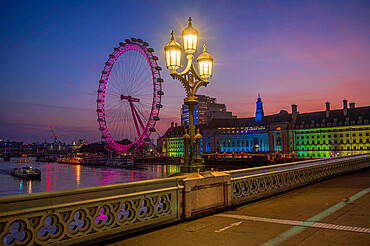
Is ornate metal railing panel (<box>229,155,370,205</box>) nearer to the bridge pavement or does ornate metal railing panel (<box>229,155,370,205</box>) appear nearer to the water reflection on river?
the bridge pavement

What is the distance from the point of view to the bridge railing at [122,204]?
6.01 meters

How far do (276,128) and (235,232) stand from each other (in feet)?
486

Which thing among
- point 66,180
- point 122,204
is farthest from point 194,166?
point 66,180

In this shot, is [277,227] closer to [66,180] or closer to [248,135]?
[66,180]

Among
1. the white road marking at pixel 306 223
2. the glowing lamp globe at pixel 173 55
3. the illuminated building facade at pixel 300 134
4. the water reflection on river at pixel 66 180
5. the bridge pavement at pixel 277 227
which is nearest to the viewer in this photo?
the bridge pavement at pixel 277 227

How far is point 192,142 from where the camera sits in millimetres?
A: 11906

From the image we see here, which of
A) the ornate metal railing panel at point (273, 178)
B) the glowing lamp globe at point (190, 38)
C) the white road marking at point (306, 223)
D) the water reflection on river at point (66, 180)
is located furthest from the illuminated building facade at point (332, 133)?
the white road marking at point (306, 223)

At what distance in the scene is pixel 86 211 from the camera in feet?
22.6

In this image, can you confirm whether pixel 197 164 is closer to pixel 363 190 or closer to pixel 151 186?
pixel 151 186

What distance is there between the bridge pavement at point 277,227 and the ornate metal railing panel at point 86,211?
14.8 inches

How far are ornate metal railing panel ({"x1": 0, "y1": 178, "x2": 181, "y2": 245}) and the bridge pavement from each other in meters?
0.37

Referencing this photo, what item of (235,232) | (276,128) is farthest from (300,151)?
(235,232)

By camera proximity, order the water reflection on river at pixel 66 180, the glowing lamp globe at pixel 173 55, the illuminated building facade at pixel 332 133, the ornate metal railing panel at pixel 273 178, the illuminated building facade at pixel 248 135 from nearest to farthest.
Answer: the ornate metal railing panel at pixel 273 178 → the glowing lamp globe at pixel 173 55 → the water reflection on river at pixel 66 180 → the illuminated building facade at pixel 332 133 → the illuminated building facade at pixel 248 135

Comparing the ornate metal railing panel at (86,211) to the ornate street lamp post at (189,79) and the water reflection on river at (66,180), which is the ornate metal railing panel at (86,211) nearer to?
the ornate street lamp post at (189,79)
